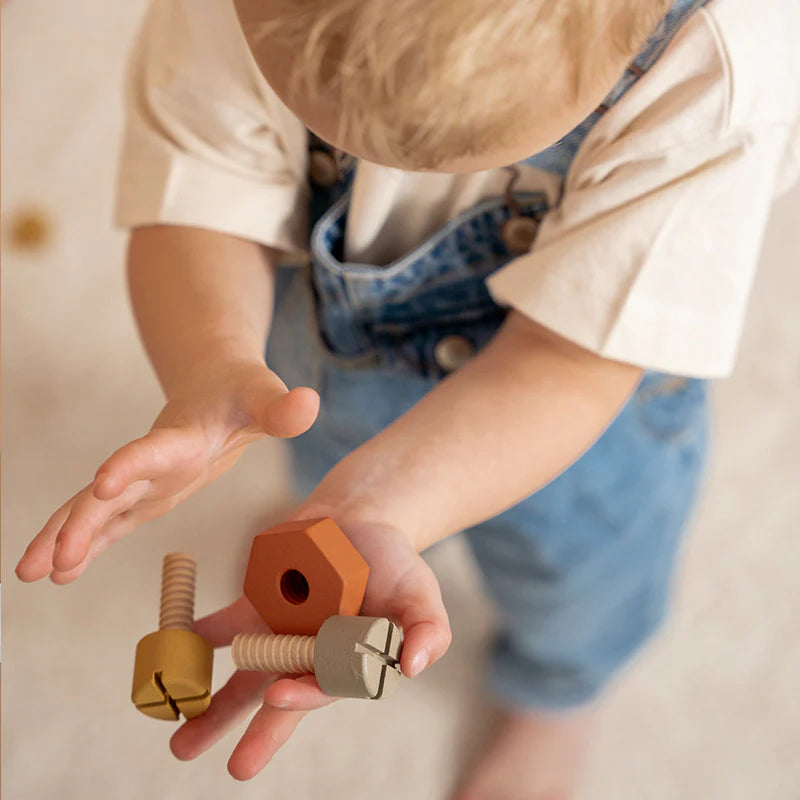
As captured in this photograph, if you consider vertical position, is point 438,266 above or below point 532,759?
above

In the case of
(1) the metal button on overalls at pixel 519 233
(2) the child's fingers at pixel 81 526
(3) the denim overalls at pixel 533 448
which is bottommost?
(3) the denim overalls at pixel 533 448

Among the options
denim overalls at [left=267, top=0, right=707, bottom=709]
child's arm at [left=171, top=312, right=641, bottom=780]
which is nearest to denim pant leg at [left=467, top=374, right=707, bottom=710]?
denim overalls at [left=267, top=0, right=707, bottom=709]

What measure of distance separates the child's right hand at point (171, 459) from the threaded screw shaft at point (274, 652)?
48 mm

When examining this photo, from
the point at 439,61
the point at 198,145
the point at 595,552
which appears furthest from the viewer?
the point at 595,552

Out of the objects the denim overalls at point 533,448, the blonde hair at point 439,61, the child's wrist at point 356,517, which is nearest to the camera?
the blonde hair at point 439,61

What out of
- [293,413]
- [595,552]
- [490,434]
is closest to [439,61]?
[293,413]

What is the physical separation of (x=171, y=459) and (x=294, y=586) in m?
0.05

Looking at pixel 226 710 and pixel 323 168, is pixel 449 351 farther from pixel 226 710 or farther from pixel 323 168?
pixel 226 710

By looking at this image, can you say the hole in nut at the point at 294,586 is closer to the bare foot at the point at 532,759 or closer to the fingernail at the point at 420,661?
the fingernail at the point at 420,661

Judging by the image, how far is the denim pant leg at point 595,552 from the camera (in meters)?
0.49

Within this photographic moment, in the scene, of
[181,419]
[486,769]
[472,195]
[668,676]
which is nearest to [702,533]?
[668,676]

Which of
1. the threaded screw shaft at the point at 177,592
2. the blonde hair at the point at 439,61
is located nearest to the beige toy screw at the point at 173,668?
the threaded screw shaft at the point at 177,592

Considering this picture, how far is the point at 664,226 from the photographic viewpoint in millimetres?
335

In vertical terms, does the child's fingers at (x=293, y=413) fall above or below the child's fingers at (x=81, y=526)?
above
